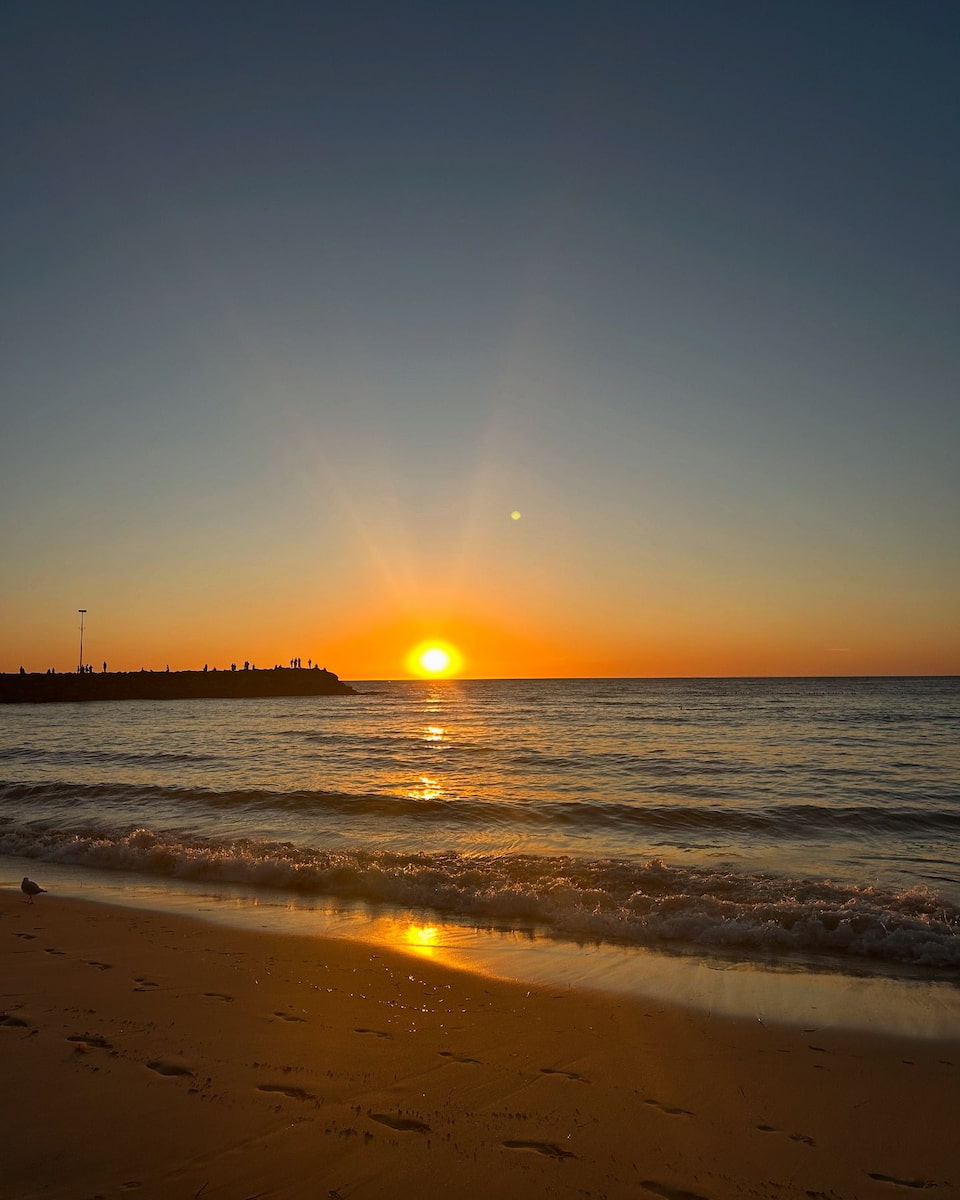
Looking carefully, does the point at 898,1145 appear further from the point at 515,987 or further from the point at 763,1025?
the point at 515,987

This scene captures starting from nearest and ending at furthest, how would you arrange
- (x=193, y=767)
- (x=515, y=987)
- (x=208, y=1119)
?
(x=208, y=1119), (x=515, y=987), (x=193, y=767)

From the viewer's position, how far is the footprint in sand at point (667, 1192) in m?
4.07

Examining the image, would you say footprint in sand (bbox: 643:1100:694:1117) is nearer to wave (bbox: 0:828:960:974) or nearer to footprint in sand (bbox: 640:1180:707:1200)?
footprint in sand (bbox: 640:1180:707:1200)

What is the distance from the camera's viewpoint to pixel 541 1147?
4477 millimetres

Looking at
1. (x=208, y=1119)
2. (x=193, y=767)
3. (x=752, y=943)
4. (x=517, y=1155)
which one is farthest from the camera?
(x=193, y=767)

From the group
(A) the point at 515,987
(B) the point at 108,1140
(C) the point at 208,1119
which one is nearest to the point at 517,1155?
(C) the point at 208,1119

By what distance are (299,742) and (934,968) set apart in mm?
32742

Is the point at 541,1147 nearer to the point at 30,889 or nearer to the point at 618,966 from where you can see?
the point at 618,966

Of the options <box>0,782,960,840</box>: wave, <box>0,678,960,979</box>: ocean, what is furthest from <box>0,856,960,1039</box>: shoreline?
<box>0,782,960,840</box>: wave

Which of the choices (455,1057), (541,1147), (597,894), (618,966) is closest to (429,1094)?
(455,1057)

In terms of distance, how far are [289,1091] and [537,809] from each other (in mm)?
14012

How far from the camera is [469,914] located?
10.7 m

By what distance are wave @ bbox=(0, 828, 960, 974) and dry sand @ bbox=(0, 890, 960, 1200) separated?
282 centimetres

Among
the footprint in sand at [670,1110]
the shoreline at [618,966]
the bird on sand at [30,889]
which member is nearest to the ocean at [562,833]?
the shoreline at [618,966]
